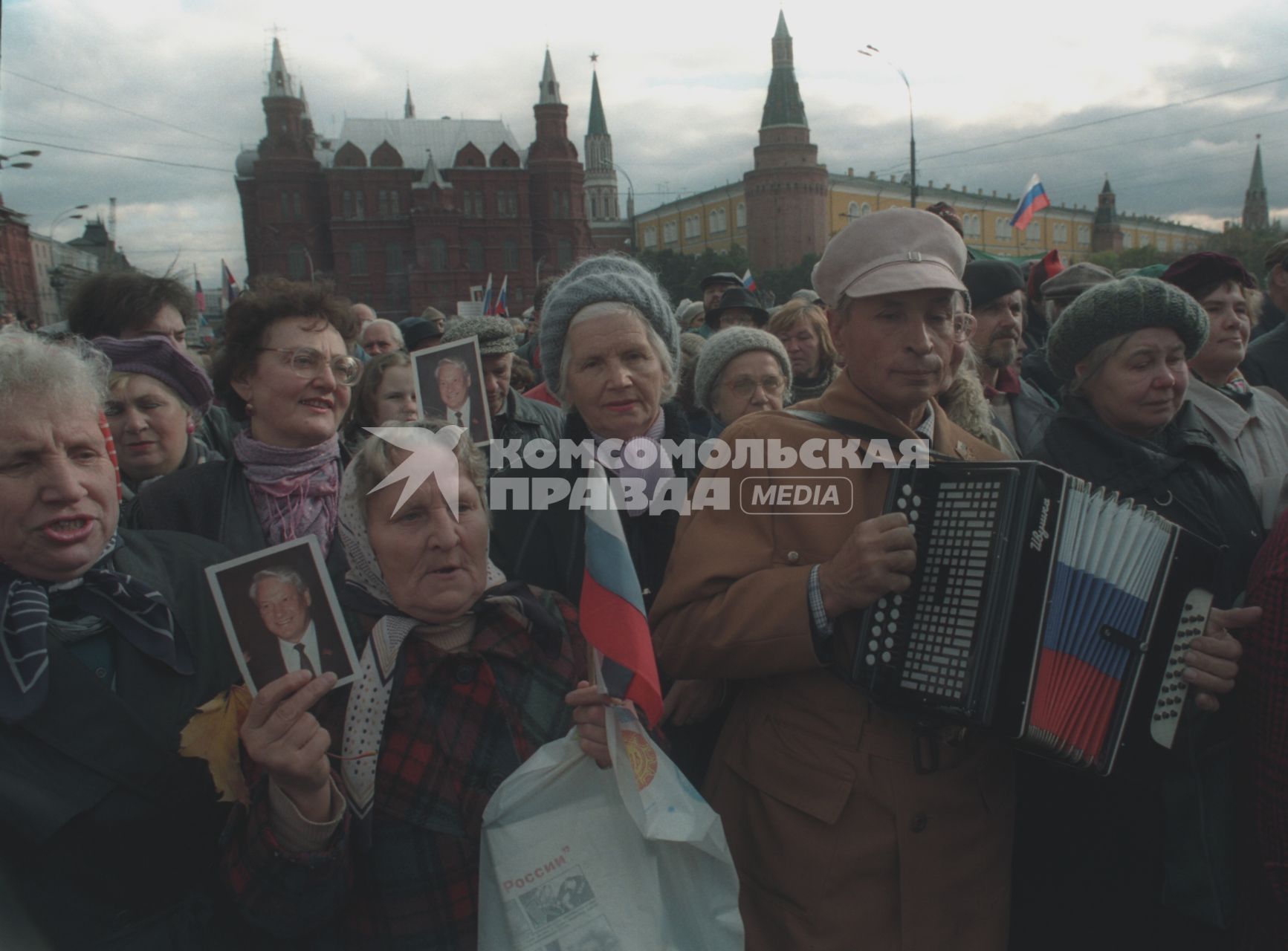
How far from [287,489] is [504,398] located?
2.32 m

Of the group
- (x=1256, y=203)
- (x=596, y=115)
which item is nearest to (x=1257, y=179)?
(x=1256, y=203)

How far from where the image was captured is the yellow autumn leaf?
5.46 ft

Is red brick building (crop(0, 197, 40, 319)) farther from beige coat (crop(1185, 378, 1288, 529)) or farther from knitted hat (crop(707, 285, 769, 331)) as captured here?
beige coat (crop(1185, 378, 1288, 529))

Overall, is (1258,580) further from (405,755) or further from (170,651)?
(170,651)

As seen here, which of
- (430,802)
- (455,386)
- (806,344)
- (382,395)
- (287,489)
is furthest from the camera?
(806,344)

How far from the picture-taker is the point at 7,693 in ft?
5.25

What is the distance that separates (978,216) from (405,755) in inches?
4112

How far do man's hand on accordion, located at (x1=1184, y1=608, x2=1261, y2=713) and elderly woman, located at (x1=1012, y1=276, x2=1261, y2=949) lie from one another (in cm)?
43

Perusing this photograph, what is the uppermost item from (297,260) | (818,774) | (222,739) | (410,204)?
(410,204)

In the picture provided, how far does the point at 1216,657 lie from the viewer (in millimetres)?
2012

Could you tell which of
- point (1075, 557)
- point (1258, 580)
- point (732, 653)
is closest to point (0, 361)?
point (732, 653)

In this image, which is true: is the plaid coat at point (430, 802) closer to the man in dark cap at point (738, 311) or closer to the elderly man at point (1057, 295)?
the elderly man at point (1057, 295)

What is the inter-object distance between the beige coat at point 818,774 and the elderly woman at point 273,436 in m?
1.34

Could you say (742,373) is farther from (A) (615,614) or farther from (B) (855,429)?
(A) (615,614)
